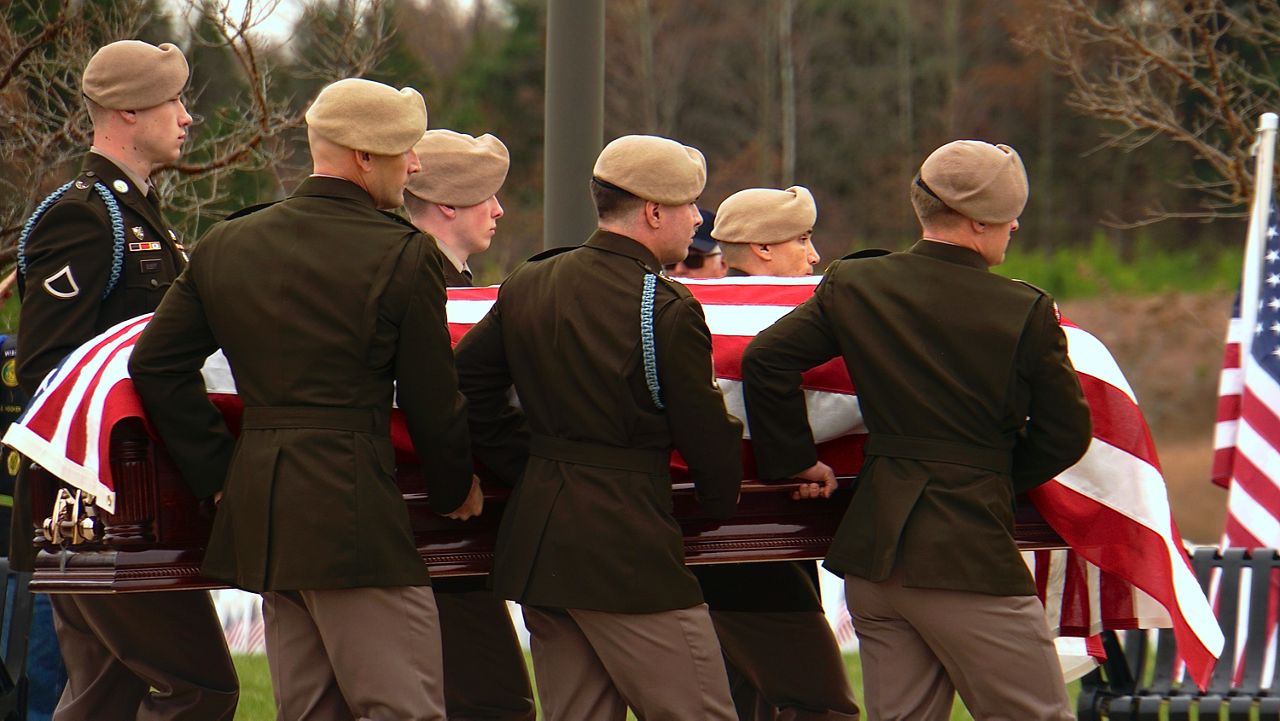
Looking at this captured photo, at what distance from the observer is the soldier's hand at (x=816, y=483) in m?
4.12

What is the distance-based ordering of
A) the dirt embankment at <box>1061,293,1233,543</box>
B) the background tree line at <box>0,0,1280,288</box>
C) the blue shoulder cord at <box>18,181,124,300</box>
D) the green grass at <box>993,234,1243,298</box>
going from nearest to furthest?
the blue shoulder cord at <box>18,181,124,300</box> < the dirt embankment at <box>1061,293,1233,543</box> < the background tree line at <box>0,0,1280,288</box> < the green grass at <box>993,234,1243,298</box>

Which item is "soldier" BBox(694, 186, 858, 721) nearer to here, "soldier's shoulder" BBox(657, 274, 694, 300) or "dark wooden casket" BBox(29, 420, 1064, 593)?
"dark wooden casket" BBox(29, 420, 1064, 593)

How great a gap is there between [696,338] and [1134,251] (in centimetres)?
2480

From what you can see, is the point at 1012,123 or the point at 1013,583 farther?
the point at 1012,123

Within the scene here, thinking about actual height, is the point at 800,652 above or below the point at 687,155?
below

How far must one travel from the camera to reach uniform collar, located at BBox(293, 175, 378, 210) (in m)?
3.77

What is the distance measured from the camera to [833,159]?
2702cm

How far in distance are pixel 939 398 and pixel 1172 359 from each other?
66.6ft

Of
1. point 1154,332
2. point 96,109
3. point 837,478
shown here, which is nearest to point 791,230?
point 837,478

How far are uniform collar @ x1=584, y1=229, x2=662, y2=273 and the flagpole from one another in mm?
3603

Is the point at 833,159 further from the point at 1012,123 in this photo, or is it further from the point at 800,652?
the point at 800,652

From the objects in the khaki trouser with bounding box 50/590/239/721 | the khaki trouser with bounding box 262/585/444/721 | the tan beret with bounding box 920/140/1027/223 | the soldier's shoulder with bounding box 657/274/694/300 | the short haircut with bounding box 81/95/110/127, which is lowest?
the khaki trouser with bounding box 50/590/239/721

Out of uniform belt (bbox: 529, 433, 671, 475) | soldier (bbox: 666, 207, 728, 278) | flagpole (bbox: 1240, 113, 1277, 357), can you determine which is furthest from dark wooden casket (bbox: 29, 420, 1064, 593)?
flagpole (bbox: 1240, 113, 1277, 357)

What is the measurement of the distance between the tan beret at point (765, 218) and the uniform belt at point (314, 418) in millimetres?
1906
